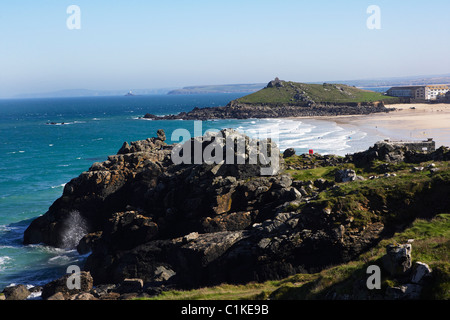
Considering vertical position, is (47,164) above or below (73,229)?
above

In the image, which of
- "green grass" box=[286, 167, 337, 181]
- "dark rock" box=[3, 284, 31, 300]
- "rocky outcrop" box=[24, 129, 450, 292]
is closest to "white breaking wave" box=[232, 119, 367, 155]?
"rocky outcrop" box=[24, 129, 450, 292]

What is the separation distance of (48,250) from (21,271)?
463cm

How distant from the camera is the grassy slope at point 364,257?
1622 cm

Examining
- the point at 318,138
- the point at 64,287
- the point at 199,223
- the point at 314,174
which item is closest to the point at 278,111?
the point at 318,138

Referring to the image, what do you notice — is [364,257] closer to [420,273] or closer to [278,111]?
[420,273]

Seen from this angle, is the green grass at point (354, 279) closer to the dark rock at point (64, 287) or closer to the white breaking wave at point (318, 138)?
the dark rock at point (64, 287)

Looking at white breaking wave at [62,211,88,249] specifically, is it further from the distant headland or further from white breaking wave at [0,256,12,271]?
the distant headland

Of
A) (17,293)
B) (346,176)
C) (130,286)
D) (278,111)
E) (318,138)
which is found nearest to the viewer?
(130,286)

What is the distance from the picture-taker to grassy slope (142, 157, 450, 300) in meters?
16.2

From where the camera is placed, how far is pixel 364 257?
21.1 meters

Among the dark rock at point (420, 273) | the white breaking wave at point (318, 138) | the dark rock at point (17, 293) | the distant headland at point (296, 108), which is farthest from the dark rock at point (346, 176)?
the distant headland at point (296, 108)

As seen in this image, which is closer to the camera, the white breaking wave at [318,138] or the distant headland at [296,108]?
the white breaking wave at [318,138]

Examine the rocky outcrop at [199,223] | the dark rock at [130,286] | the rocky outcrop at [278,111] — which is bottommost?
the dark rock at [130,286]

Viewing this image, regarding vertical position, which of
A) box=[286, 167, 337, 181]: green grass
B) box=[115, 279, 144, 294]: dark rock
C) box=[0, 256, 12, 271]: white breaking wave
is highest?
box=[286, 167, 337, 181]: green grass
